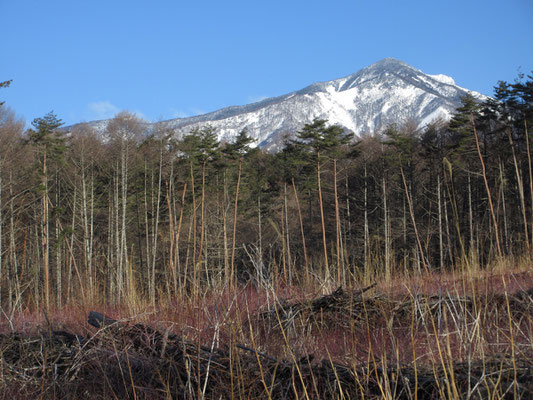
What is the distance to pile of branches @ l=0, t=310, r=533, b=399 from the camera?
1.60m

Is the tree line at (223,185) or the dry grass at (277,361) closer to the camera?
the dry grass at (277,361)

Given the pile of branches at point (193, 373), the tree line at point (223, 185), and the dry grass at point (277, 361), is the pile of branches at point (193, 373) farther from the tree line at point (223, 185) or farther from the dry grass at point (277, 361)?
the tree line at point (223, 185)

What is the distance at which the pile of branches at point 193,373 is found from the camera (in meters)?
1.60

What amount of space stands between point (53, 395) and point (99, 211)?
23.3 m

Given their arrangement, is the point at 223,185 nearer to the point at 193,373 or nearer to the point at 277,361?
the point at 193,373

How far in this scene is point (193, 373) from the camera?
1.92 m

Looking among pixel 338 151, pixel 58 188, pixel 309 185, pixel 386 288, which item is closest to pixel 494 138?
pixel 338 151

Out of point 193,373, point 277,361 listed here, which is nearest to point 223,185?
point 193,373

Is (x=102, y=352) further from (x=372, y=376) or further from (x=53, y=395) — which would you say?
(x=372, y=376)

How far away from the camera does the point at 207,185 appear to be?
26031 mm

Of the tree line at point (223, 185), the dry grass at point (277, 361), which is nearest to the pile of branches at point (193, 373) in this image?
the dry grass at point (277, 361)

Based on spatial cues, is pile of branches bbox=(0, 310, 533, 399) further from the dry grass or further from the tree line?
the tree line

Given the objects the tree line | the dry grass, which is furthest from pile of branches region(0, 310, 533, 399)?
the tree line

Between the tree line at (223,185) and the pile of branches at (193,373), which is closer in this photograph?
the pile of branches at (193,373)
